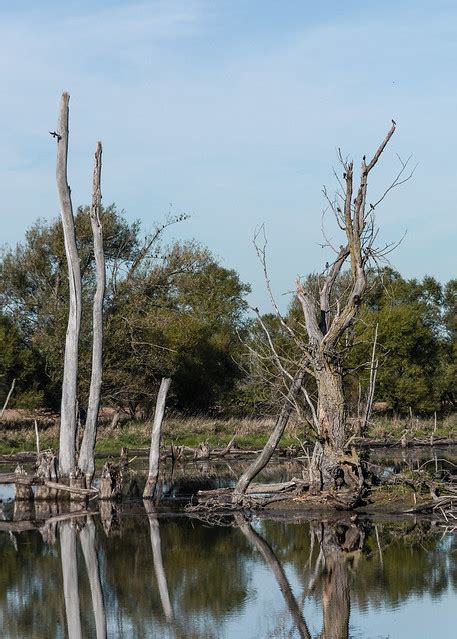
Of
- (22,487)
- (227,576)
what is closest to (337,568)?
(227,576)

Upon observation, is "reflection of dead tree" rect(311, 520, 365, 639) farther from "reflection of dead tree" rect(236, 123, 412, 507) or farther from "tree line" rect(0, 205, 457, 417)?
"tree line" rect(0, 205, 457, 417)

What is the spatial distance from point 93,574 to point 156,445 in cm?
806

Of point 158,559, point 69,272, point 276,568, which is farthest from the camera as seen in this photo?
Result: point 69,272

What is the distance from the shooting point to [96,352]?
25.3 metres

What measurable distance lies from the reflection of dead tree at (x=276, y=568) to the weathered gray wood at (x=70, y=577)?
93.8 inches

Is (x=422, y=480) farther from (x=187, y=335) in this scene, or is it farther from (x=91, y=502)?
(x=187, y=335)

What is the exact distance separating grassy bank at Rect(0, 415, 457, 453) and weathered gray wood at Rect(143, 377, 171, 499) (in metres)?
11.8

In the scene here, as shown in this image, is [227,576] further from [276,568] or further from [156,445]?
[156,445]

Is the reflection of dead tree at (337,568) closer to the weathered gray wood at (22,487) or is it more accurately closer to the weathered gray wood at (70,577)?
the weathered gray wood at (70,577)

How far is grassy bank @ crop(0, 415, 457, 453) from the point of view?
122 ft

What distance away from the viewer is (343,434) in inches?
830

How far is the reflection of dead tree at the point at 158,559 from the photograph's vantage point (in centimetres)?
1366

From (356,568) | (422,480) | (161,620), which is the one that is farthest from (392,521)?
(161,620)

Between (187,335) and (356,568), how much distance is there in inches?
1257
